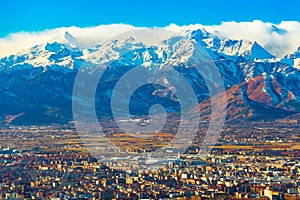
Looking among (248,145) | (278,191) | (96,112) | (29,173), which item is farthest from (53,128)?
(278,191)

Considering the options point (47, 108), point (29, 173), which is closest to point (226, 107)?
point (47, 108)

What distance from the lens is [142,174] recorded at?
5975 centimetres

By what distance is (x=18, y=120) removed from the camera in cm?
14900

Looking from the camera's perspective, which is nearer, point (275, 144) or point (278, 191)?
point (278, 191)

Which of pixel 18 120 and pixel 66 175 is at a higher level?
pixel 18 120

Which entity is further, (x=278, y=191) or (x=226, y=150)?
(x=226, y=150)

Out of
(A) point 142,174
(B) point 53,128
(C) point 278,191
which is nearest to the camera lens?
(C) point 278,191

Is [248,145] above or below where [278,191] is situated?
above

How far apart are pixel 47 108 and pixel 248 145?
254 ft

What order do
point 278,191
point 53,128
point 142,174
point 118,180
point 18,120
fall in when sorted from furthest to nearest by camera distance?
point 18,120, point 53,128, point 142,174, point 118,180, point 278,191

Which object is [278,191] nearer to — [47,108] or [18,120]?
[18,120]

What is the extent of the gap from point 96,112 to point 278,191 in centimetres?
11735

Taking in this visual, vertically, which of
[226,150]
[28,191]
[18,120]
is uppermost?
[18,120]

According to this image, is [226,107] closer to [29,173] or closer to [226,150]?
[226,150]
